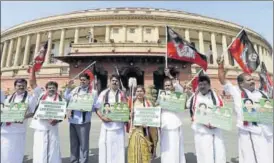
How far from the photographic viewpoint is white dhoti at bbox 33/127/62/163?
14.3 feet

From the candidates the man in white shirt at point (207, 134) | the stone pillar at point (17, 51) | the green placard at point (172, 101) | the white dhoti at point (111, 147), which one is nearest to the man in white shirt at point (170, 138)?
the green placard at point (172, 101)

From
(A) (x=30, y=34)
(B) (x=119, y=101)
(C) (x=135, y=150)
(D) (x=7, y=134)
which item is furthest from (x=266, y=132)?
(A) (x=30, y=34)

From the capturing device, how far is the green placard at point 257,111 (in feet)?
13.7

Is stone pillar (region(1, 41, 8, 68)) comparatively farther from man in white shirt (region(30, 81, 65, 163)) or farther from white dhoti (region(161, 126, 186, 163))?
white dhoti (region(161, 126, 186, 163))

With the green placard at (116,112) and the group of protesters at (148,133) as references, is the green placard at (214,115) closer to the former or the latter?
the group of protesters at (148,133)

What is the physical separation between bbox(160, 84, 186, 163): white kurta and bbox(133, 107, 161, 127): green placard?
0.19 meters

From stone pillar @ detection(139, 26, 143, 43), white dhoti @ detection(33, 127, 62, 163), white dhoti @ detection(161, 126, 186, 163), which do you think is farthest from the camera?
stone pillar @ detection(139, 26, 143, 43)

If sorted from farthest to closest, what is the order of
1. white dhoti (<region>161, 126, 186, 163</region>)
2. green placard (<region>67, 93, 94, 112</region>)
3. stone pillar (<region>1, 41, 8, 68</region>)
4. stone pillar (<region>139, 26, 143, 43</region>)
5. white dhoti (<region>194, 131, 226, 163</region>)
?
stone pillar (<region>1, 41, 8, 68</region>), stone pillar (<region>139, 26, 143, 43</region>), green placard (<region>67, 93, 94, 112</region>), white dhoti (<region>161, 126, 186, 163</region>), white dhoti (<region>194, 131, 226, 163</region>)

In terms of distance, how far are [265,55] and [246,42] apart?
5641 centimetres

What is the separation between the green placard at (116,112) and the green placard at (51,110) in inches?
32.1

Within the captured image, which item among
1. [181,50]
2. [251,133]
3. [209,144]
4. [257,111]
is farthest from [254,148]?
[181,50]

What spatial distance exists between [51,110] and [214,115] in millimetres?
3153

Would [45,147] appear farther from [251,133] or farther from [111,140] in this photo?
[251,133]

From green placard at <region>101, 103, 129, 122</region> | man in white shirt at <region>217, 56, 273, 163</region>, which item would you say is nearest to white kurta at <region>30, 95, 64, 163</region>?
green placard at <region>101, 103, 129, 122</region>
